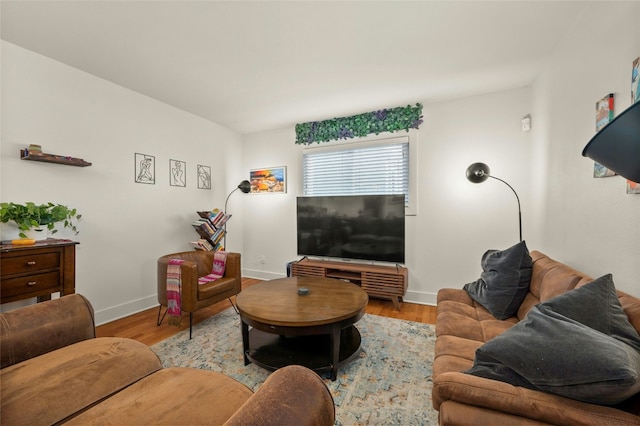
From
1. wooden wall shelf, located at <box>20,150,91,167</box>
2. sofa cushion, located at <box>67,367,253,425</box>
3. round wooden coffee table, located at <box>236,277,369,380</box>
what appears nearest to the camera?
sofa cushion, located at <box>67,367,253,425</box>

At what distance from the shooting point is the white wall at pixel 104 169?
7.48 feet

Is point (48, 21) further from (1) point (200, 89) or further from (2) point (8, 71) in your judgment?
(1) point (200, 89)

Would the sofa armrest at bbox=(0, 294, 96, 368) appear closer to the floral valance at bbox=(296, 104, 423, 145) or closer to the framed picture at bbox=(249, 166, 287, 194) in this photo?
the framed picture at bbox=(249, 166, 287, 194)

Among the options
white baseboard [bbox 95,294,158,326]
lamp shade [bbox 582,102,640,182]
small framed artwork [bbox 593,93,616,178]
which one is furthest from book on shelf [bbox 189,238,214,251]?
small framed artwork [bbox 593,93,616,178]

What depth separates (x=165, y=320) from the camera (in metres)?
2.86

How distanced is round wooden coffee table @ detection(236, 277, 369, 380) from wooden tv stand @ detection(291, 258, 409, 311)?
87 centimetres

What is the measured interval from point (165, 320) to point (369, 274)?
2404mm

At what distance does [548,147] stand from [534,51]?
0.86 metres

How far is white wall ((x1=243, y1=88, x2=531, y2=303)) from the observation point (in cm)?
302

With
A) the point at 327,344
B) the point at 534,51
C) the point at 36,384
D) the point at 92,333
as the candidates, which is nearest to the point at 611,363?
the point at 327,344

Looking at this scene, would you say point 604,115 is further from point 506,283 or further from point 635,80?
point 506,283

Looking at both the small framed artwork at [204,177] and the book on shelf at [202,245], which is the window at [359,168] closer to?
the small framed artwork at [204,177]

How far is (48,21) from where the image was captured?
1944 mm

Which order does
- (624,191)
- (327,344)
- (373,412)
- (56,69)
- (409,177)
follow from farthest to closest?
(409,177) → (56,69) → (327,344) → (373,412) → (624,191)
